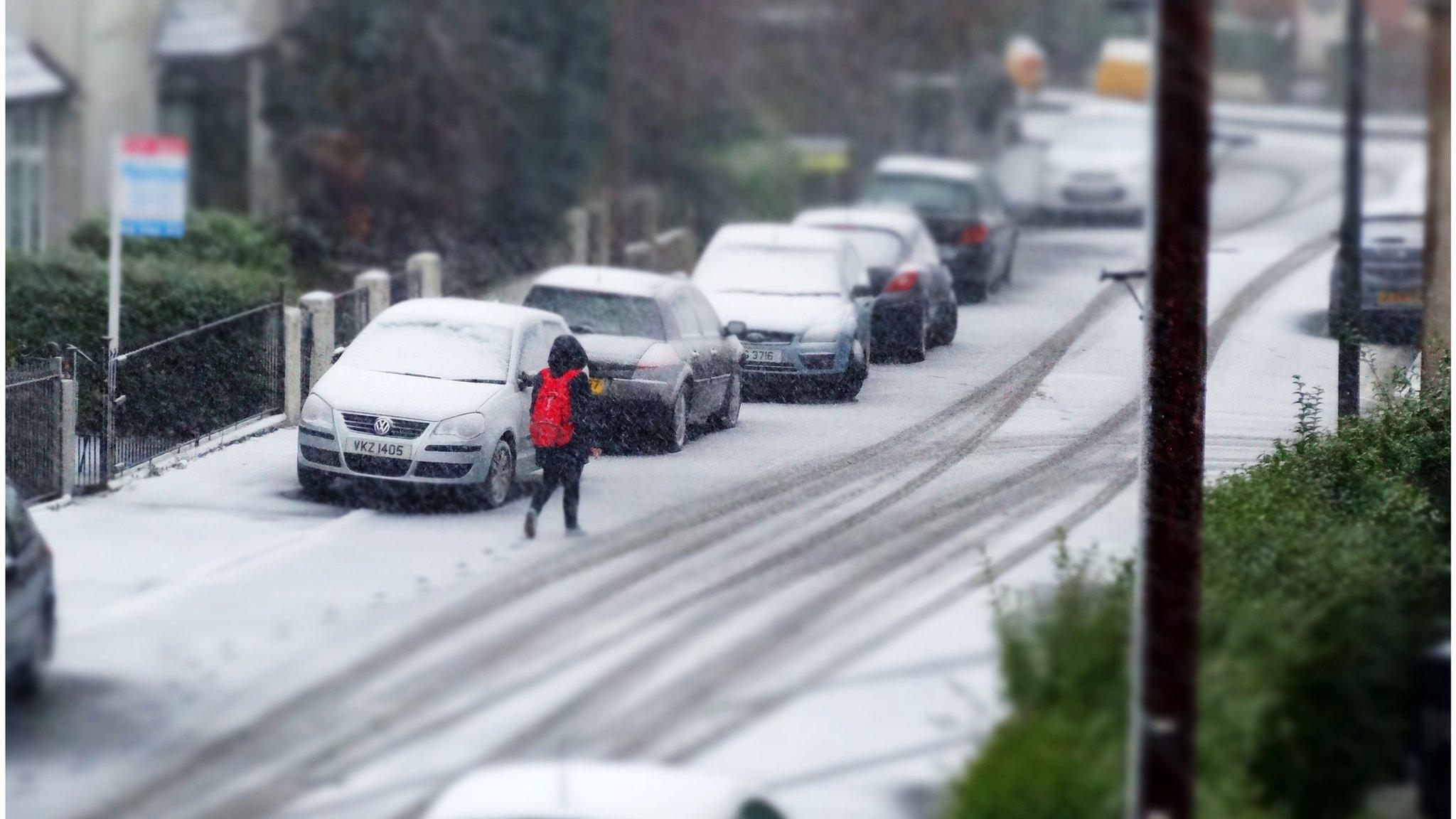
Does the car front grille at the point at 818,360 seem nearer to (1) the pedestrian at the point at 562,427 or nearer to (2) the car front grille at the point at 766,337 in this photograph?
(2) the car front grille at the point at 766,337

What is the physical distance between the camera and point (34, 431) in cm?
1211

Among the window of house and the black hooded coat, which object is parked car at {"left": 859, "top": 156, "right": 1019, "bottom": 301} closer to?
the black hooded coat

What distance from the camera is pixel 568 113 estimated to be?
26781 mm

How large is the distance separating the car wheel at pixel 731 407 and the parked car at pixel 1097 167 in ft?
10.0

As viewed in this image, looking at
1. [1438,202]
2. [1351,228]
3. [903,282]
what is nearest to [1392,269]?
[1351,228]

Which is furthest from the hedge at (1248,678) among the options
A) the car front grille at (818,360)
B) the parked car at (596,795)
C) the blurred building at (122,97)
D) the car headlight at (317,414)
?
the blurred building at (122,97)

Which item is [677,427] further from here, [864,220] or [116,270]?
[116,270]

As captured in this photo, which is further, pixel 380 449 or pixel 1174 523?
pixel 380 449

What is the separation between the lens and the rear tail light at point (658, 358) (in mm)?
12375

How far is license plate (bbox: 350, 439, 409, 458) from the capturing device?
1145 cm

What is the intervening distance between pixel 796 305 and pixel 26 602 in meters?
4.98

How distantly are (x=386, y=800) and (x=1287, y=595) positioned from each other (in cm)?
423

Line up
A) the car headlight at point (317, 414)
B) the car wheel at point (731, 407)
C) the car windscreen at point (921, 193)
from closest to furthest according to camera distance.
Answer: the car headlight at point (317, 414) < the car wheel at point (731, 407) < the car windscreen at point (921, 193)

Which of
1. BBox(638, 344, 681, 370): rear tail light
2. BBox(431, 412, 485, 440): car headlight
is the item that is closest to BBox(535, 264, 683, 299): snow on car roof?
BBox(638, 344, 681, 370): rear tail light
